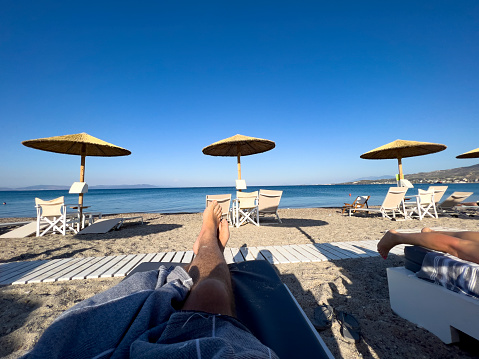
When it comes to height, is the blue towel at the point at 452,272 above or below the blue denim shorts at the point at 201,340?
below

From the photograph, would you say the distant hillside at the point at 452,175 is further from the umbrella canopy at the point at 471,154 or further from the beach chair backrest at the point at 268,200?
the beach chair backrest at the point at 268,200

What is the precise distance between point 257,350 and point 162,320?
315 millimetres

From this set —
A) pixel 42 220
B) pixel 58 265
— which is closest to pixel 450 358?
pixel 58 265

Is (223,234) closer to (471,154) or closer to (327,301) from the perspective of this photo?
(327,301)

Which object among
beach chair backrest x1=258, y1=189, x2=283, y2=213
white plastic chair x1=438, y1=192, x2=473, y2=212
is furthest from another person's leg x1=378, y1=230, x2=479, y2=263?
white plastic chair x1=438, y1=192, x2=473, y2=212

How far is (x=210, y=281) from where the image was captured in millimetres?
858

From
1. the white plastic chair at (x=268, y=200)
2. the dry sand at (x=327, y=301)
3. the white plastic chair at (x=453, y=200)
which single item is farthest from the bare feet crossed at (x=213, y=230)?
the white plastic chair at (x=453, y=200)

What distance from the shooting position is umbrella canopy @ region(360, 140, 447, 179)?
275 inches

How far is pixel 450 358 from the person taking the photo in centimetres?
117

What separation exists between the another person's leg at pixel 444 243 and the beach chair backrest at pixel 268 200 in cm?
402

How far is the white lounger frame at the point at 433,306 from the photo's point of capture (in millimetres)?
1124

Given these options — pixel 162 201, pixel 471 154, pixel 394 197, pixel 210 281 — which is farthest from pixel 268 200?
A: pixel 162 201

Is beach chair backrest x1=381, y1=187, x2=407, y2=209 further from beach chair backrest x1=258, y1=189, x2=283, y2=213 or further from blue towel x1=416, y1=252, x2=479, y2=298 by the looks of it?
blue towel x1=416, y1=252, x2=479, y2=298

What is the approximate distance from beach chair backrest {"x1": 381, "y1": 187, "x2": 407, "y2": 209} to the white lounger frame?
16.7 ft
